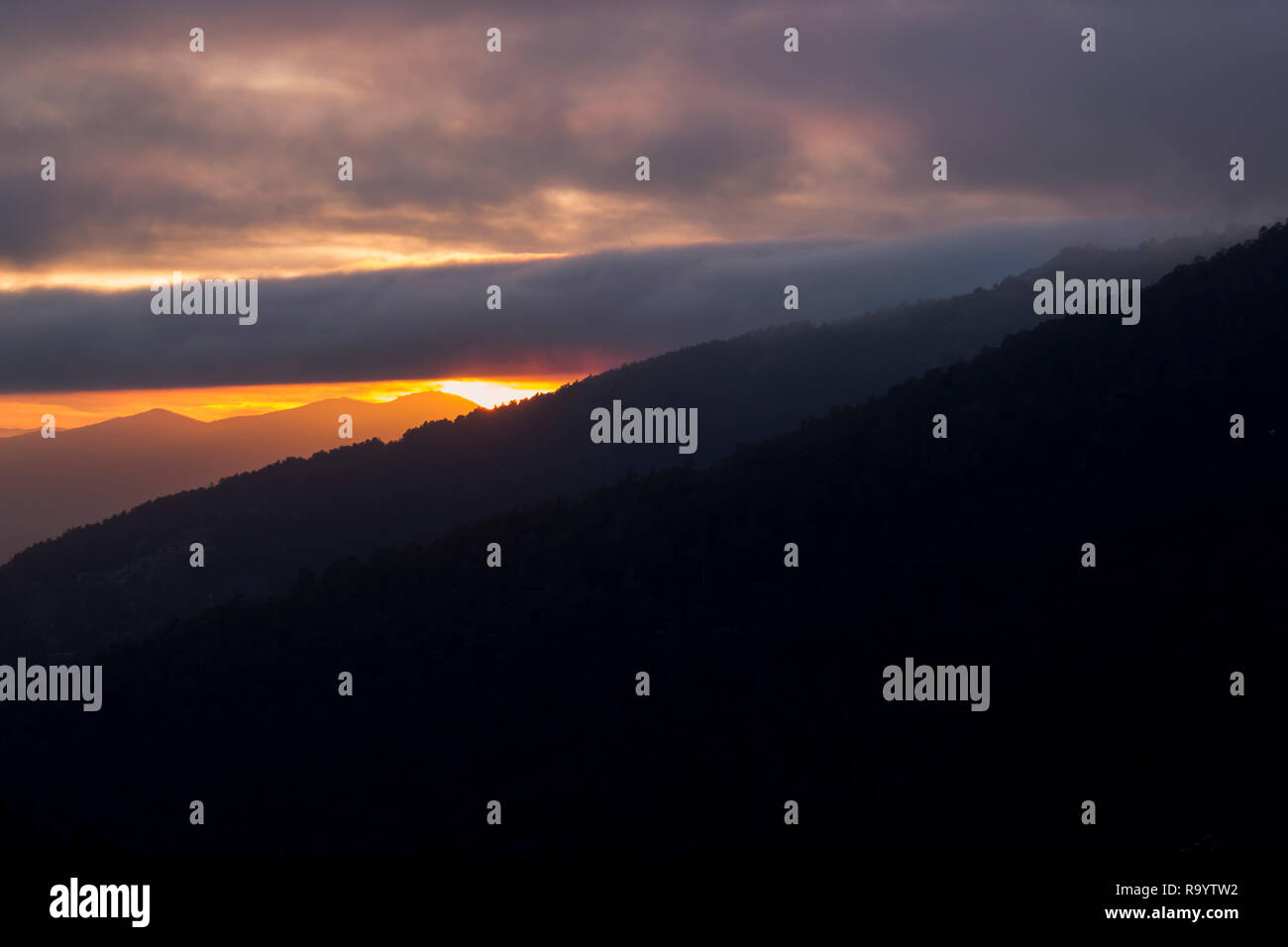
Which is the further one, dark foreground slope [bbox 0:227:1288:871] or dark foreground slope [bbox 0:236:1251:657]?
dark foreground slope [bbox 0:236:1251:657]

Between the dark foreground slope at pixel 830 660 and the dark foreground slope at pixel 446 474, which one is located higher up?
the dark foreground slope at pixel 446 474

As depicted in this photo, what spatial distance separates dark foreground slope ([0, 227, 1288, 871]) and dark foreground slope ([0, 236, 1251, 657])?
6877 centimetres

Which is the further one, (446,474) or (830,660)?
(446,474)

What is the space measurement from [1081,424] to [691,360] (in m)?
132

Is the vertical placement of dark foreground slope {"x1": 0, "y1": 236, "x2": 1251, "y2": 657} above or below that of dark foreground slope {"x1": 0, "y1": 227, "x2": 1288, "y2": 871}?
above

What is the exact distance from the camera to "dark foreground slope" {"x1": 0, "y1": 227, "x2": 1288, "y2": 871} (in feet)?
153

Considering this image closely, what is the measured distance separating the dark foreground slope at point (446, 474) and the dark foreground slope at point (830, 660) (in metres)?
68.8

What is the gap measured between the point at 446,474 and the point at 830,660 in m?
112

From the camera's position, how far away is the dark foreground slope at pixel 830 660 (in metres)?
46.7

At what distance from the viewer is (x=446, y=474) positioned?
531 ft

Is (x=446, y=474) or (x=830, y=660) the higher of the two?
(x=446, y=474)

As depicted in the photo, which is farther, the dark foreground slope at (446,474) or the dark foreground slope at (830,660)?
the dark foreground slope at (446,474)

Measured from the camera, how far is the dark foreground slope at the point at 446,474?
500 feet
